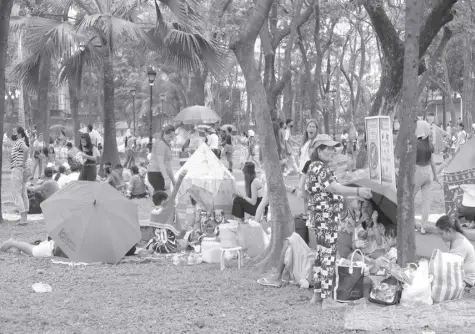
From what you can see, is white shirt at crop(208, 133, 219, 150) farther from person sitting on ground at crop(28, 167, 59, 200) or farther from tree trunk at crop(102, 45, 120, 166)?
person sitting on ground at crop(28, 167, 59, 200)

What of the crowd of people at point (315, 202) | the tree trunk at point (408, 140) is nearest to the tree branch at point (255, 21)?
the crowd of people at point (315, 202)

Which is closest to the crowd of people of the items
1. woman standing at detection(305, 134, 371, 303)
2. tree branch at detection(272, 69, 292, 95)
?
woman standing at detection(305, 134, 371, 303)

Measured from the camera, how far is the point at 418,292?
19.9 ft

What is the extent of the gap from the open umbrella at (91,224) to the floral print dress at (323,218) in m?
2.99

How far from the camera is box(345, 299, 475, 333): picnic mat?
18.2 ft

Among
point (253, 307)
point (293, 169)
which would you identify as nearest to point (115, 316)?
point (253, 307)

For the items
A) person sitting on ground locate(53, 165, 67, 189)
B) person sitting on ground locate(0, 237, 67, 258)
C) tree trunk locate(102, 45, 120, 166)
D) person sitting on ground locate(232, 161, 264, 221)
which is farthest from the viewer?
tree trunk locate(102, 45, 120, 166)

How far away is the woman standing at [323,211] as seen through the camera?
6.21 metres

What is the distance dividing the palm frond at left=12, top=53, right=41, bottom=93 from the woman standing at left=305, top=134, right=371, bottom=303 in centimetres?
1126

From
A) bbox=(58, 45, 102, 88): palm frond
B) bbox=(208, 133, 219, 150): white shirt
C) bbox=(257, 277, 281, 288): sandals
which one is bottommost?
bbox=(257, 277, 281, 288): sandals

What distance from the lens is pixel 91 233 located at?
8352 mm

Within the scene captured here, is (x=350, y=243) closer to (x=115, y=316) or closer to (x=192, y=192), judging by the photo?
(x=115, y=316)

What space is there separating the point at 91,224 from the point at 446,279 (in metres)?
4.21

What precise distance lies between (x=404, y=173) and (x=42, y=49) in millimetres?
11369
